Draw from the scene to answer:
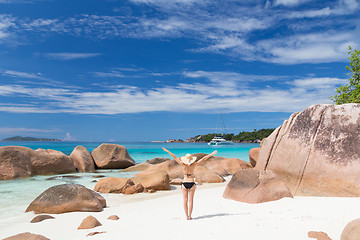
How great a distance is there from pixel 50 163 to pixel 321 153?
15.8 m

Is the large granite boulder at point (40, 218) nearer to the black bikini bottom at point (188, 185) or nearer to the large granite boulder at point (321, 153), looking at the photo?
the black bikini bottom at point (188, 185)

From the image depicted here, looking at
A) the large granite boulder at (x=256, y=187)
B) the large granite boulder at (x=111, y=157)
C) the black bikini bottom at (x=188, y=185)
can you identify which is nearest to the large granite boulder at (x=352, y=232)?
the black bikini bottom at (x=188, y=185)

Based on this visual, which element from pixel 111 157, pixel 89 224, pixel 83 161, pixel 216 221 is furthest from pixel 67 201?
pixel 111 157

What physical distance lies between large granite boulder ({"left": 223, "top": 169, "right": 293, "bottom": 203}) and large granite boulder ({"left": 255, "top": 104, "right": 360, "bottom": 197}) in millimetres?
818

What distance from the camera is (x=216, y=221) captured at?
6.10 meters

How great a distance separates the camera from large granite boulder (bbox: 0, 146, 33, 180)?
15.7 metres

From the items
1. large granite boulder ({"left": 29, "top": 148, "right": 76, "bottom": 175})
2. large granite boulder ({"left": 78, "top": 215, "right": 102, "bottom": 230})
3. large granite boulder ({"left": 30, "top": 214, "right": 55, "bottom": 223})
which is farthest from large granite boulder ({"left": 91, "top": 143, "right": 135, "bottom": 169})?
large granite boulder ({"left": 78, "top": 215, "right": 102, "bottom": 230})

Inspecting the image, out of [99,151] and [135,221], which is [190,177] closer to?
[135,221]

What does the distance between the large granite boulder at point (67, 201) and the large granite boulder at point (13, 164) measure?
926 centimetres

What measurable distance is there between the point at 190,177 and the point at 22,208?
596 centimetres

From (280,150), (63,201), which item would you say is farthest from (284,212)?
(63,201)

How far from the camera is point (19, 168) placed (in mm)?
16250

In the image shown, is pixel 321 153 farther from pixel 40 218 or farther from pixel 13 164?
pixel 13 164

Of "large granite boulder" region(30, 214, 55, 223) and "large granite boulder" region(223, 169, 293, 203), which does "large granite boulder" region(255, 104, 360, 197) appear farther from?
"large granite boulder" region(30, 214, 55, 223)
